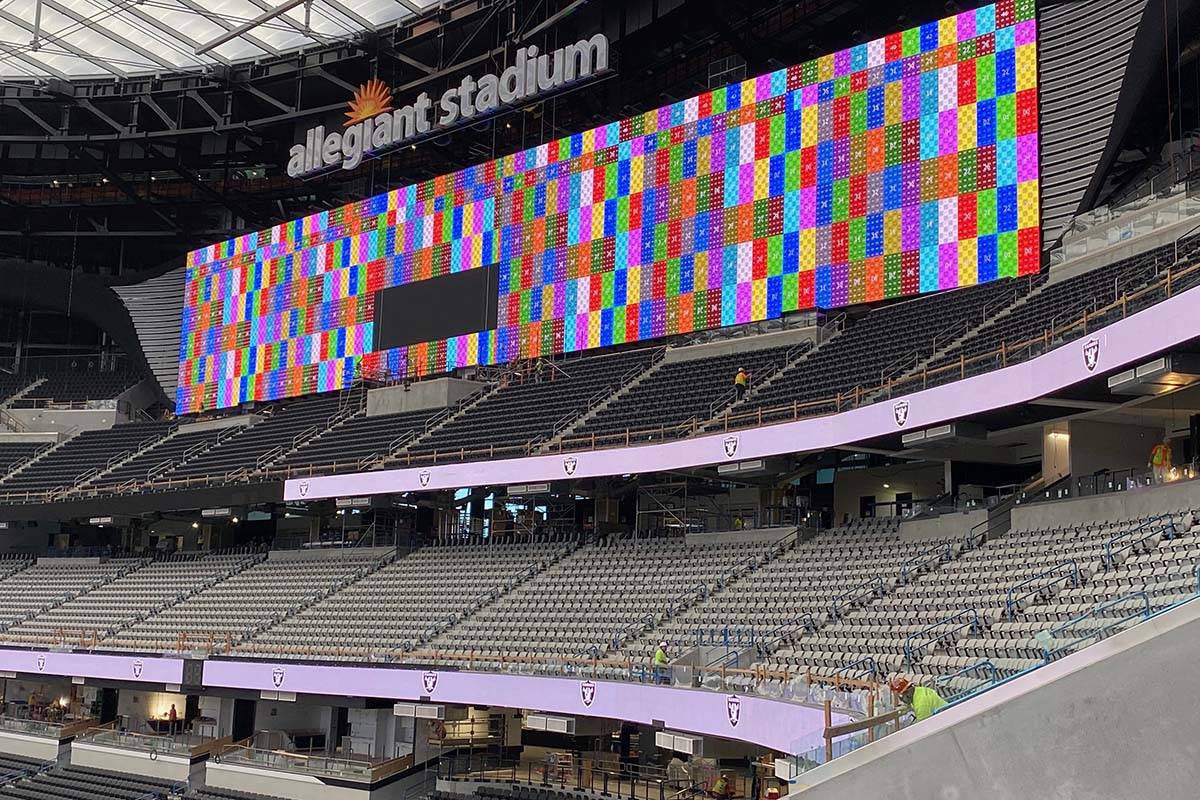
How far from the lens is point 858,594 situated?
2234 centimetres

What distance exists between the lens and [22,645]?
3641 cm

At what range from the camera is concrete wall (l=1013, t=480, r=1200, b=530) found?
19.3 meters

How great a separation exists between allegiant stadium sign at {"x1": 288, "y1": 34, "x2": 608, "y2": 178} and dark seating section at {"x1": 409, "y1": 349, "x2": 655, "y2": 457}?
8.04 metres

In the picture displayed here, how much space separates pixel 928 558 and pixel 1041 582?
4.47 meters

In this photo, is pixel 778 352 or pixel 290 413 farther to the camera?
pixel 290 413

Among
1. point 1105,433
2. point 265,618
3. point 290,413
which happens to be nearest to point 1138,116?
point 1105,433

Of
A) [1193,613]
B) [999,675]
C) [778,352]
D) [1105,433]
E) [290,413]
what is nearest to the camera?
[1193,613]

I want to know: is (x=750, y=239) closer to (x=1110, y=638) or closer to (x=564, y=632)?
(x=564, y=632)

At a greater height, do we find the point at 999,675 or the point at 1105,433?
the point at 1105,433

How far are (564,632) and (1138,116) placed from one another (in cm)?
1690

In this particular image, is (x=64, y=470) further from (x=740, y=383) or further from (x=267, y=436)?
(x=740, y=383)

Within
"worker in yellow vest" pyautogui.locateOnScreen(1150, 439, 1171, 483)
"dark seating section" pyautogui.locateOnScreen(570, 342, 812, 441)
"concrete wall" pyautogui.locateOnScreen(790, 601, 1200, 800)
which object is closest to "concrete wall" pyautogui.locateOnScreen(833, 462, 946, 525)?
"dark seating section" pyautogui.locateOnScreen(570, 342, 812, 441)

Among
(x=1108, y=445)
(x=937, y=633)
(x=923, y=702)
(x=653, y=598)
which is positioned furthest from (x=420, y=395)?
(x=923, y=702)

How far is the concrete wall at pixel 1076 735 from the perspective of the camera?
11805 mm
